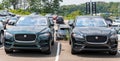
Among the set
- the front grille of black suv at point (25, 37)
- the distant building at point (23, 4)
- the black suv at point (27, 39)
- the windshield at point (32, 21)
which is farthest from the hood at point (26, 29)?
the distant building at point (23, 4)

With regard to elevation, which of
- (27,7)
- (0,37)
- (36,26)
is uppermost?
(36,26)

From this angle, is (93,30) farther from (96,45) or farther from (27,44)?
(27,44)

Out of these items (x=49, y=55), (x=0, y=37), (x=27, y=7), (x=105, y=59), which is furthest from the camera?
(x=27, y=7)

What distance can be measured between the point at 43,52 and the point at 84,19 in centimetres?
252

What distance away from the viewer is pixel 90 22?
46.5 feet

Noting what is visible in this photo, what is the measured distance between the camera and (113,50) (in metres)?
12.5

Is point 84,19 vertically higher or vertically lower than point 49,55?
higher

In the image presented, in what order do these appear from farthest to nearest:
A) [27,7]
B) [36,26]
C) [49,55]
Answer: [27,7]
[36,26]
[49,55]

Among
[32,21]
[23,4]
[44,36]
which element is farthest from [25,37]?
[23,4]

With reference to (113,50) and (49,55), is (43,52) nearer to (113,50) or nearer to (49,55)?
(49,55)

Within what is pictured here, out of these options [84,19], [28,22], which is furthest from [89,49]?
[28,22]

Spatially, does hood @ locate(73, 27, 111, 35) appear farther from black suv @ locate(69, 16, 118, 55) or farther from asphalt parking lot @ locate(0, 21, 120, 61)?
asphalt parking lot @ locate(0, 21, 120, 61)

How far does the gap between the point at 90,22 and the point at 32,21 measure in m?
2.46

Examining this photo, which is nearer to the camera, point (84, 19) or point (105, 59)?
point (105, 59)
